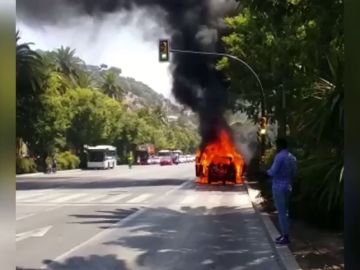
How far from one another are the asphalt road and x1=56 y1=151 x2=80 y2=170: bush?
31.6 metres

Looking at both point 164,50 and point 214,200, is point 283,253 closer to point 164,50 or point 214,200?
point 214,200

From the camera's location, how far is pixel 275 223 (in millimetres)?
11352

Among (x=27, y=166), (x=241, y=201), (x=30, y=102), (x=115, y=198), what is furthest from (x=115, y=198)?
(x=27, y=166)

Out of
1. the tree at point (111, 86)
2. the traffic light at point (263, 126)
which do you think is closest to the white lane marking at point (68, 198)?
the traffic light at point (263, 126)

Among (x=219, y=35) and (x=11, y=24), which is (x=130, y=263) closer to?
(x=11, y=24)

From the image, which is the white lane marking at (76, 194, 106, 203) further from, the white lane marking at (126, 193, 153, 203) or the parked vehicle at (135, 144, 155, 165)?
the parked vehicle at (135, 144, 155, 165)

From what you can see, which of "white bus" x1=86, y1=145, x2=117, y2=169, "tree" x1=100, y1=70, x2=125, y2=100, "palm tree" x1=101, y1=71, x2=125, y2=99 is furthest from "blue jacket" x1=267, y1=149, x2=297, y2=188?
"palm tree" x1=101, y1=71, x2=125, y2=99

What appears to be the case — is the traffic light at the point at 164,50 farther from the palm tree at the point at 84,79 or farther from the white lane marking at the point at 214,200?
the palm tree at the point at 84,79

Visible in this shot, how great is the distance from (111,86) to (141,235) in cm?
8133

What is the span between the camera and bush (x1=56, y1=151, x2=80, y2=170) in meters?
49.2

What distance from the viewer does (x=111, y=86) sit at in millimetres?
90562

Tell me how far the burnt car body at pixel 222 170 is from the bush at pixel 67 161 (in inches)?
880

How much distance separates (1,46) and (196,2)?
106ft

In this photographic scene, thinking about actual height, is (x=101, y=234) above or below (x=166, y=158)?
below
